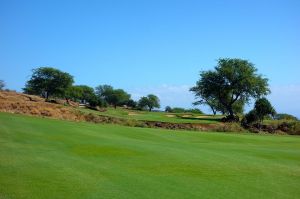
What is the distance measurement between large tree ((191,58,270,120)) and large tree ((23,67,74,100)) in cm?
3166

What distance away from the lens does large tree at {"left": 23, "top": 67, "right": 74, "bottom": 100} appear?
90.9m

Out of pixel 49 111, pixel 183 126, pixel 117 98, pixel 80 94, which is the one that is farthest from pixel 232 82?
pixel 117 98

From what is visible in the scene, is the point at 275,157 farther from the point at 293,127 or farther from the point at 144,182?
the point at 293,127

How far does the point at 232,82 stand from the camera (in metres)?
70.9

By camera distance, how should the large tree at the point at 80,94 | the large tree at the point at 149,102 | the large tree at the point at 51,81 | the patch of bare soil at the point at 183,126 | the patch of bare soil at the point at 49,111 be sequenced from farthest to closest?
the large tree at the point at 149,102
the large tree at the point at 80,94
the large tree at the point at 51,81
the patch of bare soil at the point at 183,126
the patch of bare soil at the point at 49,111

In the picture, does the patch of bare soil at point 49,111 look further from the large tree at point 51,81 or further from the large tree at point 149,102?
the large tree at point 149,102

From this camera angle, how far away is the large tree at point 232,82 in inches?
2756

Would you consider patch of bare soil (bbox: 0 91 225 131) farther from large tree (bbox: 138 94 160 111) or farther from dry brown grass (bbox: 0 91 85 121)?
large tree (bbox: 138 94 160 111)

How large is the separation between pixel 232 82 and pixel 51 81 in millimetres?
40558

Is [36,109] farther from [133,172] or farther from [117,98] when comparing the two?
[117,98]

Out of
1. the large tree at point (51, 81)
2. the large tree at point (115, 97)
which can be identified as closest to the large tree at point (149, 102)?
the large tree at point (115, 97)

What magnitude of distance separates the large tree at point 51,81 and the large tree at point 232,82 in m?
31.7

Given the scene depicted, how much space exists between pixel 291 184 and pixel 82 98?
359 ft

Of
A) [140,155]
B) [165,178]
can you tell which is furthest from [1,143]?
[165,178]
